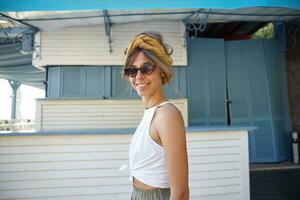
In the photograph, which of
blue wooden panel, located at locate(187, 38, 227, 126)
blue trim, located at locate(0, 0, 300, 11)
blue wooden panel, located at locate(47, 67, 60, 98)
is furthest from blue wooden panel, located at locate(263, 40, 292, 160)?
blue wooden panel, located at locate(47, 67, 60, 98)

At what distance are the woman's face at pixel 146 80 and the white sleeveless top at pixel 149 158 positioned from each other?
8cm

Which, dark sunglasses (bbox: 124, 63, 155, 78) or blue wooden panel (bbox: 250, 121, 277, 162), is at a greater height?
dark sunglasses (bbox: 124, 63, 155, 78)

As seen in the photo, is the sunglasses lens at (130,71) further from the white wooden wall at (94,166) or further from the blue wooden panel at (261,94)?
the blue wooden panel at (261,94)

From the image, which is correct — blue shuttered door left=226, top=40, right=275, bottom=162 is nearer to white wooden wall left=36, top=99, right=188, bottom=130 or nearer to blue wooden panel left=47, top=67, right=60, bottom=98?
white wooden wall left=36, top=99, right=188, bottom=130

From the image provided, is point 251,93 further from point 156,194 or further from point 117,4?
point 156,194

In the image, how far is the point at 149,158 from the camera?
1002mm

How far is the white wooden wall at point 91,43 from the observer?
504 centimetres

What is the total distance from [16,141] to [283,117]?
16.1ft

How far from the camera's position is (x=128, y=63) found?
43.1 inches

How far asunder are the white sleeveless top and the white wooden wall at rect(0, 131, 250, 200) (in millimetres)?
1894

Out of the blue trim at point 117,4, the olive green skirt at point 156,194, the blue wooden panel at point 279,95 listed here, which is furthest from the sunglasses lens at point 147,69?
the blue wooden panel at point 279,95

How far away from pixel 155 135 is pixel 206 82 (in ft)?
14.6

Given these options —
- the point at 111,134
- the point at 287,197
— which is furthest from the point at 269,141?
the point at 111,134

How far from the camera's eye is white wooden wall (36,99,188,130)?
4.93 meters
